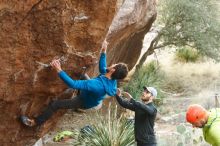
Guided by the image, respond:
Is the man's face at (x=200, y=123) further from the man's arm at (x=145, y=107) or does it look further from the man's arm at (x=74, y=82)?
the man's arm at (x=74, y=82)

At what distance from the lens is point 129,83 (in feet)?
62.1

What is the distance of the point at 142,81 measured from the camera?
1911cm

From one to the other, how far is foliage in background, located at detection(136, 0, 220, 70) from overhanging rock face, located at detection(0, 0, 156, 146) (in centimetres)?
1337

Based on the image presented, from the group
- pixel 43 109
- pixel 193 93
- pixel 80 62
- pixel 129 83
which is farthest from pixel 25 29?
pixel 193 93

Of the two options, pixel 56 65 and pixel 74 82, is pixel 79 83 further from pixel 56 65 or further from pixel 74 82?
pixel 56 65

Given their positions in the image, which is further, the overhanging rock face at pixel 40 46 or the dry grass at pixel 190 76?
the dry grass at pixel 190 76

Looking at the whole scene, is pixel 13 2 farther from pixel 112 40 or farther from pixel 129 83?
pixel 129 83

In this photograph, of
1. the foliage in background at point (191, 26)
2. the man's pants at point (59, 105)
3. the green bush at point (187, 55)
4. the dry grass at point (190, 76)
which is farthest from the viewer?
the green bush at point (187, 55)

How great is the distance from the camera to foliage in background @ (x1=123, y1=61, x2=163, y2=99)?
18.4 metres

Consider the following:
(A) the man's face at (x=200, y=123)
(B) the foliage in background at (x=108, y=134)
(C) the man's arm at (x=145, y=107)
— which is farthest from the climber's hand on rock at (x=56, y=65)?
(B) the foliage in background at (x=108, y=134)

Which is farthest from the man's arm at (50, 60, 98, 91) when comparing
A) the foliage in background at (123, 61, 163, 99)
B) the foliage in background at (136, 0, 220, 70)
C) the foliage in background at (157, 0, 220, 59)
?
the foliage in background at (157, 0, 220, 59)

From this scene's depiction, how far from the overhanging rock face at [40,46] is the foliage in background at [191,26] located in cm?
1337

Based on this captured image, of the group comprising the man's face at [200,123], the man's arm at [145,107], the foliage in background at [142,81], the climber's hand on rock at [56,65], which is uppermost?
the climber's hand on rock at [56,65]

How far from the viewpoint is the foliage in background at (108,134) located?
11836 mm
